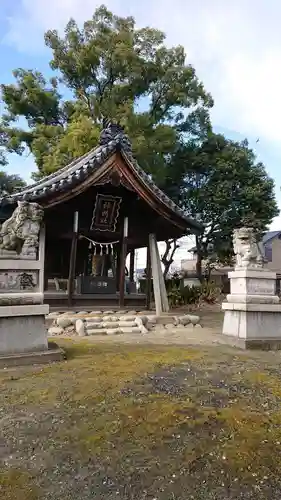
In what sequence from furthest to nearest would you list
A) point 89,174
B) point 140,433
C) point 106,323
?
point 89,174, point 106,323, point 140,433

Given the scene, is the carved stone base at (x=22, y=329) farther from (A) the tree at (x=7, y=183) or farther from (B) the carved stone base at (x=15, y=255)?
(A) the tree at (x=7, y=183)

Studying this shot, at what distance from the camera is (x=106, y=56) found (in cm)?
2216

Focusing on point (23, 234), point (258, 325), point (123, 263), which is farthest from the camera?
point (123, 263)

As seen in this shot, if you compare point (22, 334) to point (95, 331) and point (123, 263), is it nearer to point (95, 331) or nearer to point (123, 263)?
point (95, 331)

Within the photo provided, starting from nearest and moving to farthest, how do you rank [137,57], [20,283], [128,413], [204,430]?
[204,430], [128,413], [20,283], [137,57]

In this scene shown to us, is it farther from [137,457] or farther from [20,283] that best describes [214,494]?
[20,283]

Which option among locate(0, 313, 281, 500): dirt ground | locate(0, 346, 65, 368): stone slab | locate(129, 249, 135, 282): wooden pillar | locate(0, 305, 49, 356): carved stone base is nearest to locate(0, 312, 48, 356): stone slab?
locate(0, 305, 49, 356): carved stone base

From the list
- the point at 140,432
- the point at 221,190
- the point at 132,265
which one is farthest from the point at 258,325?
the point at 221,190

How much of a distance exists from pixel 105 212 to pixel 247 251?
23.8 ft

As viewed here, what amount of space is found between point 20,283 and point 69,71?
2034cm

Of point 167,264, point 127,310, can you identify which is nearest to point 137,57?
point 167,264

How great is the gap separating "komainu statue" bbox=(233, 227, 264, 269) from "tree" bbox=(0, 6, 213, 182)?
1200 centimetres

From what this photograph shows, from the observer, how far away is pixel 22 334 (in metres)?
6.53

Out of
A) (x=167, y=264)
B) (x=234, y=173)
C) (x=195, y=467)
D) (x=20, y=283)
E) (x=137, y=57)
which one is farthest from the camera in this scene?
(x=167, y=264)
